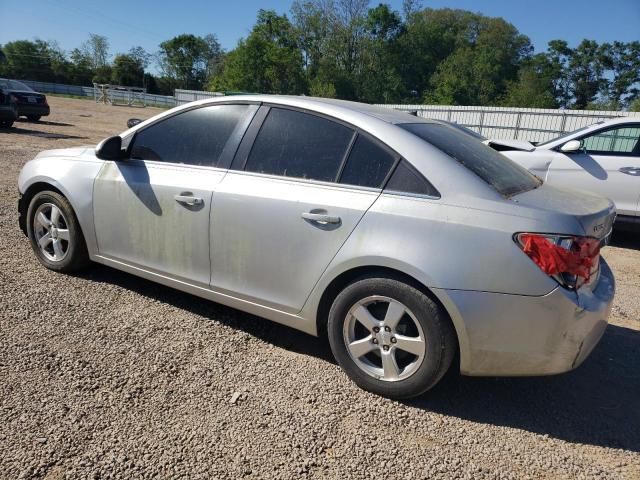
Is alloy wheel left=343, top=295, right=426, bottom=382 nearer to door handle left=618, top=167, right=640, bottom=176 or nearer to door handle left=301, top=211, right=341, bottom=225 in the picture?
door handle left=301, top=211, right=341, bottom=225

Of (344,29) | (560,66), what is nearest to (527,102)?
(560,66)

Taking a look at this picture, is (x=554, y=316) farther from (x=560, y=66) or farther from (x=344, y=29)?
(x=560, y=66)

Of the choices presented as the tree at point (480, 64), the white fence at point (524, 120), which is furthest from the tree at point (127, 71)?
the white fence at point (524, 120)

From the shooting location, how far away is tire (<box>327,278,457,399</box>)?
102 inches

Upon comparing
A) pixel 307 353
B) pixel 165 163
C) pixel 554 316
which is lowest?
pixel 307 353

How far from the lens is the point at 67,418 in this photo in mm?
2477

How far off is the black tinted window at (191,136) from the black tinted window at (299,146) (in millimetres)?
291

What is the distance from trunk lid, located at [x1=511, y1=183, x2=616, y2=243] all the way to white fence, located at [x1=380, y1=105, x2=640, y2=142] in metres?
19.1

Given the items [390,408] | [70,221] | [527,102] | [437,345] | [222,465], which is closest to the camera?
[222,465]

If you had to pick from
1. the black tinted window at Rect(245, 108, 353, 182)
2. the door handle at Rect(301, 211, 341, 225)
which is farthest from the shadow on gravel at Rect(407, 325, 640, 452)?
the black tinted window at Rect(245, 108, 353, 182)

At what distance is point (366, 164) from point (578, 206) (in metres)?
1.18

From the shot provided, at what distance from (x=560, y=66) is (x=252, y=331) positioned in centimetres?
8333

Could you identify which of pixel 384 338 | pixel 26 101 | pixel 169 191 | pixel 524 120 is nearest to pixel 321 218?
pixel 384 338

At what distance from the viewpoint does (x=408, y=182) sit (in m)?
2.75
